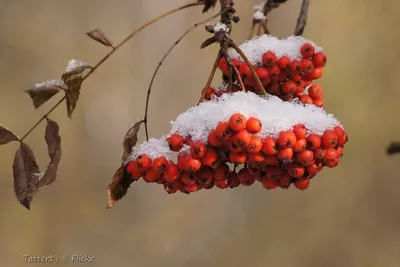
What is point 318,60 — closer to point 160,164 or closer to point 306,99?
point 306,99

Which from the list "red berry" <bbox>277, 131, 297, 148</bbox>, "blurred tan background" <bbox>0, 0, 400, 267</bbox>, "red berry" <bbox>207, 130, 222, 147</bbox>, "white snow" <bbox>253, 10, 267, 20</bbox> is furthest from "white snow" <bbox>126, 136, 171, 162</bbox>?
"blurred tan background" <bbox>0, 0, 400, 267</bbox>

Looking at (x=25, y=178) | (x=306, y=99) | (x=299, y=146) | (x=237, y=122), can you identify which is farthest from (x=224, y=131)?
(x=25, y=178)

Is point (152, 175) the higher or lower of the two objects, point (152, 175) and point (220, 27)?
the lower

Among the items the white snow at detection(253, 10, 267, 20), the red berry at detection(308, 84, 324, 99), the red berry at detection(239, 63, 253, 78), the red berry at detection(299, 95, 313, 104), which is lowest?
the red berry at detection(299, 95, 313, 104)

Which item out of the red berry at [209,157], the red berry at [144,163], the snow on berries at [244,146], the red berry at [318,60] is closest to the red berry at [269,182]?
the snow on berries at [244,146]

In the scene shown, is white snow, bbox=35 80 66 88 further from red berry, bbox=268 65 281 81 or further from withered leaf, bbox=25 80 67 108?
red berry, bbox=268 65 281 81

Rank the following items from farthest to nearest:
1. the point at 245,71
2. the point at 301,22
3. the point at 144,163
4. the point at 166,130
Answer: the point at 166,130 → the point at 301,22 → the point at 245,71 → the point at 144,163

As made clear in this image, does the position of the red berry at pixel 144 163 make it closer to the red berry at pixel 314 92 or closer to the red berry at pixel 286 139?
the red berry at pixel 286 139
